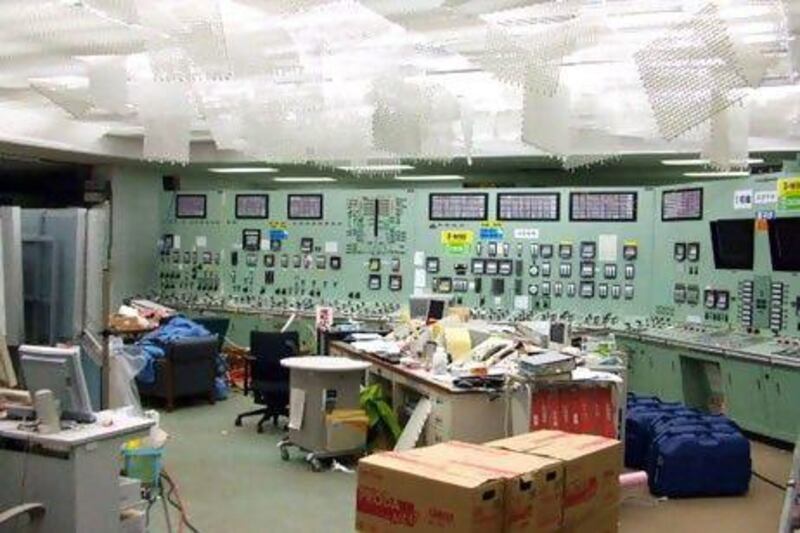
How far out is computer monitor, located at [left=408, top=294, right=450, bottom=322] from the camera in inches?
305

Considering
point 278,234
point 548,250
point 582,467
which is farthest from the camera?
point 278,234

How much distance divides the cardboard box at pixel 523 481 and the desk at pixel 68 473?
5.11 feet

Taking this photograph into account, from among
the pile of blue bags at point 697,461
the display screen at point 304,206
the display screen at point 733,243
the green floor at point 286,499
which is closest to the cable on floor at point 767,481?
the green floor at point 286,499

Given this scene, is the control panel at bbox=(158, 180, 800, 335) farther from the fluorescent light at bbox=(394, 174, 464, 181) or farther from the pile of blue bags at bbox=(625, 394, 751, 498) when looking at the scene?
the fluorescent light at bbox=(394, 174, 464, 181)

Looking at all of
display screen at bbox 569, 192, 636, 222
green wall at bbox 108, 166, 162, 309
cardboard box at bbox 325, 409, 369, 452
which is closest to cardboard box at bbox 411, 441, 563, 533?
cardboard box at bbox 325, 409, 369, 452

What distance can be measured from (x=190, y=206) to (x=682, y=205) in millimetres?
6219

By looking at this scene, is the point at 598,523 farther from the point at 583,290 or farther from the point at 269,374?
the point at 583,290

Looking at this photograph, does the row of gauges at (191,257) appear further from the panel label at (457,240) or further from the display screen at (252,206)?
the panel label at (457,240)

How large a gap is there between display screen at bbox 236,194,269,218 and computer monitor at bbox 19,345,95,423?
673 cm

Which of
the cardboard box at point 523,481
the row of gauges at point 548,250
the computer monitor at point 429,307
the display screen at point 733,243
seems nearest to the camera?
the cardboard box at point 523,481

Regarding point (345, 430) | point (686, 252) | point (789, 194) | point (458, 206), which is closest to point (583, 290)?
point (686, 252)

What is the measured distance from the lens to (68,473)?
3752 millimetres

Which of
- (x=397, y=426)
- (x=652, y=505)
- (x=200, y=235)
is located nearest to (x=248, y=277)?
(x=200, y=235)

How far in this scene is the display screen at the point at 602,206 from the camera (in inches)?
346
